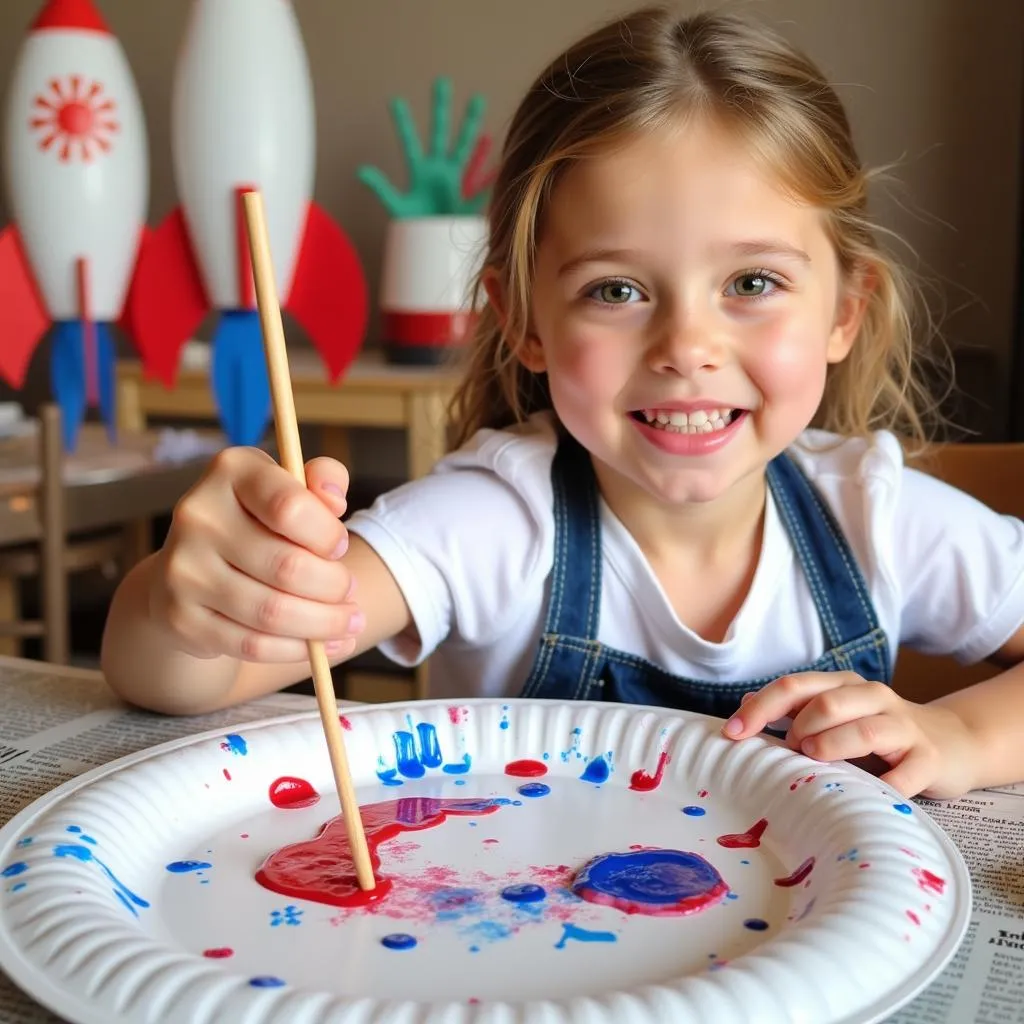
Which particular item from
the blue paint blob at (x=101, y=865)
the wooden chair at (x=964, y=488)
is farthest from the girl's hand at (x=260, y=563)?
the wooden chair at (x=964, y=488)

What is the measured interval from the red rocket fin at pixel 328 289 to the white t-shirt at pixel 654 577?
1.39 ft

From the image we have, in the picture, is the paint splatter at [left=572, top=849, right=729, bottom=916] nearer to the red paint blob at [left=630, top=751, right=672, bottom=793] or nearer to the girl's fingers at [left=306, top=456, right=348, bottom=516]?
the red paint blob at [left=630, top=751, right=672, bottom=793]

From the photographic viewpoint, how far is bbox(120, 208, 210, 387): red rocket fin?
1235 millimetres

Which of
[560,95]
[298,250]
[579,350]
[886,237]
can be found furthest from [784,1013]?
[886,237]

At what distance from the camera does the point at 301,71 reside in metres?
1.26

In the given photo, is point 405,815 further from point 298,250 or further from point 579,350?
point 298,250

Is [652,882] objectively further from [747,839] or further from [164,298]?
[164,298]

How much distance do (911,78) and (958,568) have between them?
1.81 metres

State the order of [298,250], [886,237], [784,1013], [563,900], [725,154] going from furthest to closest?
1. [886,237]
2. [298,250]
3. [725,154]
4. [563,900]
5. [784,1013]

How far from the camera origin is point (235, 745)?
604 mm

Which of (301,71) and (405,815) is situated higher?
(301,71)

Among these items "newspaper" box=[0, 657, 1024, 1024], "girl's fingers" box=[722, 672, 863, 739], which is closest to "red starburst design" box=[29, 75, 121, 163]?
"newspaper" box=[0, 657, 1024, 1024]

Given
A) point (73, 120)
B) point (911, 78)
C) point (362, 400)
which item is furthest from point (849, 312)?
point (911, 78)

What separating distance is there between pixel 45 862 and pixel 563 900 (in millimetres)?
199
